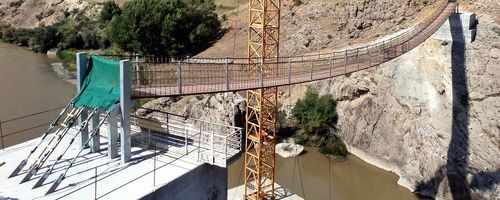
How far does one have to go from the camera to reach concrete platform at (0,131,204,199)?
10.6 metres

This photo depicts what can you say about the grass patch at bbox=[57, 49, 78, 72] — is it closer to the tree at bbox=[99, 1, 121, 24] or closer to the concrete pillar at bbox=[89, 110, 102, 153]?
the tree at bbox=[99, 1, 121, 24]

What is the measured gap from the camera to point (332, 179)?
23.7 metres

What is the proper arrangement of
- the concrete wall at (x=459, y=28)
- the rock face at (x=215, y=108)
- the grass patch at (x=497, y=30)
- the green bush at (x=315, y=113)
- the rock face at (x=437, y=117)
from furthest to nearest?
1. the green bush at (x=315, y=113)
2. the rock face at (x=215, y=108)
3. the concrete wall at (x=459, y=28)
4. the grass patch at (x=497, y=30)
5. the rock face at (x=437, y=117)

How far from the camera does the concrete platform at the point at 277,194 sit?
2079 centimetres

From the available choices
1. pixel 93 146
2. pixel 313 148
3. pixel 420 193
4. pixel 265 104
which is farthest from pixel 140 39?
pixel 93 146

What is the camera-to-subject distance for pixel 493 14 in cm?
2305

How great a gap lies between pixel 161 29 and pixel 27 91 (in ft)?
31.1

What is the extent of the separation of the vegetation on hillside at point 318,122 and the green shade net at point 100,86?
51.3 ft

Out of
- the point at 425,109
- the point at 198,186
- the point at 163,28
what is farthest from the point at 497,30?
the point at 163,28

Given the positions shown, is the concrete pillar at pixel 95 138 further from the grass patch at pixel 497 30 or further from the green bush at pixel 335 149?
the grass patch at pixel 497 30

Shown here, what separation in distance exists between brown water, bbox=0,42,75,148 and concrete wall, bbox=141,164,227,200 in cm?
1508

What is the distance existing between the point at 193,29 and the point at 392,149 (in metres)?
19.6

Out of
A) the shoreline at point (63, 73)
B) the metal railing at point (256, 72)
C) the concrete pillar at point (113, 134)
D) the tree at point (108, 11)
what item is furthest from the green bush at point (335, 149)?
the tree at point (108, 11)

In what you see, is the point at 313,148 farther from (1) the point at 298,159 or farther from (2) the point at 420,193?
(2) the point at 420,193
